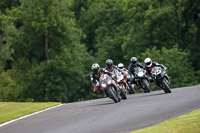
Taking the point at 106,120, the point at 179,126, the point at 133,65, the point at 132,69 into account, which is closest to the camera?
the point at 179,126

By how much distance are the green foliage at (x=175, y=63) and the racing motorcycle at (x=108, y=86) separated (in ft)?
118

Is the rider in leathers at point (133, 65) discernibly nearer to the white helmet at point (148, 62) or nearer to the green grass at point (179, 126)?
the white helmet at point (148, 62)

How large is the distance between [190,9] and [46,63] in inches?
639

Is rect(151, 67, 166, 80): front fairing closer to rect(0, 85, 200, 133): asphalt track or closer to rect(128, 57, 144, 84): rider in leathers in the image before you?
rect(128, 57, 144, 84): rider in leathers

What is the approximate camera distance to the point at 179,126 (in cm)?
1191

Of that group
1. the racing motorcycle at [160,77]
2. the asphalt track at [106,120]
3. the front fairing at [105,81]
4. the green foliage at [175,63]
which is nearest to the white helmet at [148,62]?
the racing motorcycle at [160,77]

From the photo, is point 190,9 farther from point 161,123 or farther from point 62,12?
point 161,123

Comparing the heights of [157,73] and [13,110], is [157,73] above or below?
above

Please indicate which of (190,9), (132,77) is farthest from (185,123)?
(190,9)

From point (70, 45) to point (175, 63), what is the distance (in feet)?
40.1

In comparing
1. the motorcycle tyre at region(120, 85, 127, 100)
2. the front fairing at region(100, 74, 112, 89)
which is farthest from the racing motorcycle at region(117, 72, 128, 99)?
the front fairing at region(100, 74, 112, 89)

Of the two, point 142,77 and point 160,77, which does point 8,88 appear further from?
point 160,77

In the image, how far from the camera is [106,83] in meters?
20.7

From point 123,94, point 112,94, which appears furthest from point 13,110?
point 123,94
